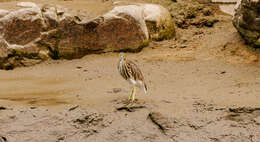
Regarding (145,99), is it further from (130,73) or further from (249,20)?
(249,20)

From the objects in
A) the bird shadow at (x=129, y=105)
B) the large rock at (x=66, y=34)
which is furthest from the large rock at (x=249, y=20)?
the bird shadow at (x=129, y=105)

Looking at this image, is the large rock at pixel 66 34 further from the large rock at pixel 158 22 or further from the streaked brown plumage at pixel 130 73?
the streaked brown plumage at pixel 130 73

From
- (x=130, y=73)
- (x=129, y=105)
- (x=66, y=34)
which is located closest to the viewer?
(x=129, y=105)

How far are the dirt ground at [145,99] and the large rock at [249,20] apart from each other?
0.23 meters

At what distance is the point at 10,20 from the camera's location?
823 centimetres

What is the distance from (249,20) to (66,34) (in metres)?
3.64

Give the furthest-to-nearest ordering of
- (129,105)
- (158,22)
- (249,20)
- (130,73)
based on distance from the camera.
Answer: (158,22)
(249,20)
(130,73)
(129,105)

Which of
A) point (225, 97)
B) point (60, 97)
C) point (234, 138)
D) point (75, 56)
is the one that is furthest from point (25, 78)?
point (234, 138)

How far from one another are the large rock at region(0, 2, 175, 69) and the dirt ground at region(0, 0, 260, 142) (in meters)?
0.26

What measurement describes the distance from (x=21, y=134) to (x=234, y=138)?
2.23 metres

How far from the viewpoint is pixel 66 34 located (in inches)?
325

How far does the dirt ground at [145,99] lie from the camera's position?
166 inches

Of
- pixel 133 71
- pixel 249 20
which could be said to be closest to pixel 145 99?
pixel 133 71

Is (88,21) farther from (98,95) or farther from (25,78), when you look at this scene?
(98,95)
